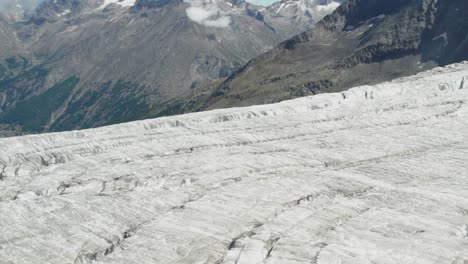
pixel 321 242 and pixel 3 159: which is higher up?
pixel 3 159

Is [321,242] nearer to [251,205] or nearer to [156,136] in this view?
[251,205]

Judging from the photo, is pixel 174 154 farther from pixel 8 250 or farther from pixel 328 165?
pixel 8 250

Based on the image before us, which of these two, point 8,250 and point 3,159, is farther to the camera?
point 3,159

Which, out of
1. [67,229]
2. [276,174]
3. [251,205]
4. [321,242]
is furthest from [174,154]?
[321,242]

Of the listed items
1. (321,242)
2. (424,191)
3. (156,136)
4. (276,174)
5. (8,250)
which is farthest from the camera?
(156,136)

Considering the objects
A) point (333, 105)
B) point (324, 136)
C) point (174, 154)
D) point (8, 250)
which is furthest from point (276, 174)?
point (333, 105)

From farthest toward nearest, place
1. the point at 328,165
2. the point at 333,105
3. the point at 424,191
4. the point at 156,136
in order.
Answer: the point at 333,105, the point at 156,136, the point at 328,165, the point at 424,191
